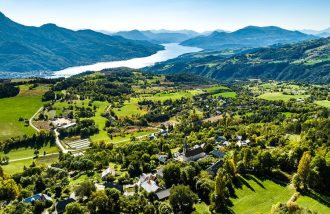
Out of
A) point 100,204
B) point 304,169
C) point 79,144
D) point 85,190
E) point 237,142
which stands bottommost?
point 79,144

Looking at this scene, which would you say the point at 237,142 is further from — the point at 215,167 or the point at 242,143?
the point at 215,167

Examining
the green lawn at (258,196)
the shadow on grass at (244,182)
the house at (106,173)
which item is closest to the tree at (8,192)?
the house at (106,173)

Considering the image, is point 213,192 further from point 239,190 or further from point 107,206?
point 107,206

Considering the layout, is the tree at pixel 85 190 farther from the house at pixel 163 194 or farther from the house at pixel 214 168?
the house at pixel 214 168

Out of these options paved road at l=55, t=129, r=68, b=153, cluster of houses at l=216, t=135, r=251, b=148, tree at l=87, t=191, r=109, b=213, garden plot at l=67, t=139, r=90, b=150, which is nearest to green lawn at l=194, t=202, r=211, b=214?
tree at l=87, t=191, r=109, b=213

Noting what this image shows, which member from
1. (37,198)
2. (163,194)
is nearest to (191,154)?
(163,194)

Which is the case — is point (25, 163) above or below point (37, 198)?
below
